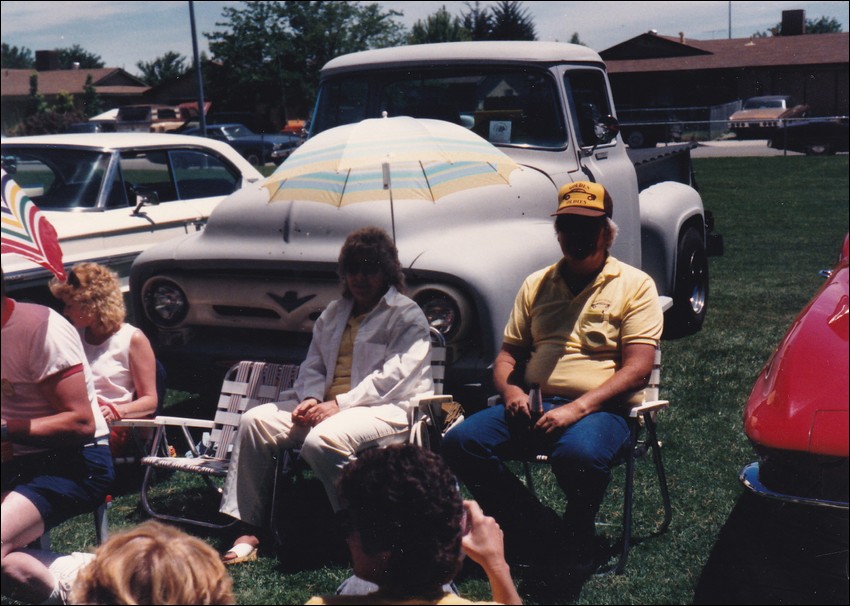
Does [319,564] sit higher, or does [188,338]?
[188,338]

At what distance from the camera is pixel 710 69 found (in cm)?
3631

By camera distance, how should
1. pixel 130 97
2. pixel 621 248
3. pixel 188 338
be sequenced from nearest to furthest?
pixel 188 338 < pixel 621 248 < pixel 130 97

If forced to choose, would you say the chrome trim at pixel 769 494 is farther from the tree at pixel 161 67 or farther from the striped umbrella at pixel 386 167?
the tree at pixel 161 67

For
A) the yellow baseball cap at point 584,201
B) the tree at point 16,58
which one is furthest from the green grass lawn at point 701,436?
the tree at point 16,58

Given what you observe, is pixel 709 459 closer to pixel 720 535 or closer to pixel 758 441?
pixel 720 535

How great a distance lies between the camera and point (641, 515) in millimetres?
4488

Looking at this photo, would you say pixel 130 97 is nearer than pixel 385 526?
No

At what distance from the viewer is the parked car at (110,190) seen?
6898 millimetres

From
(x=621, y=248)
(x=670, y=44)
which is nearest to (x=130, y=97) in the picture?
(x=670, y=44)

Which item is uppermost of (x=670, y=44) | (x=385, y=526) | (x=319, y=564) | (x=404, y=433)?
(x=670, y=44)

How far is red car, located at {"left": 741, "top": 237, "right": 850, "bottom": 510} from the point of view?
3150 mm

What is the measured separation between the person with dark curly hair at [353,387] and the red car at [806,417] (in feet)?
4.98

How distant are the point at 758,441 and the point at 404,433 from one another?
62.0 inches

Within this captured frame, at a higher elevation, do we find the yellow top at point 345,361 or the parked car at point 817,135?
the parked car at point 817,135
